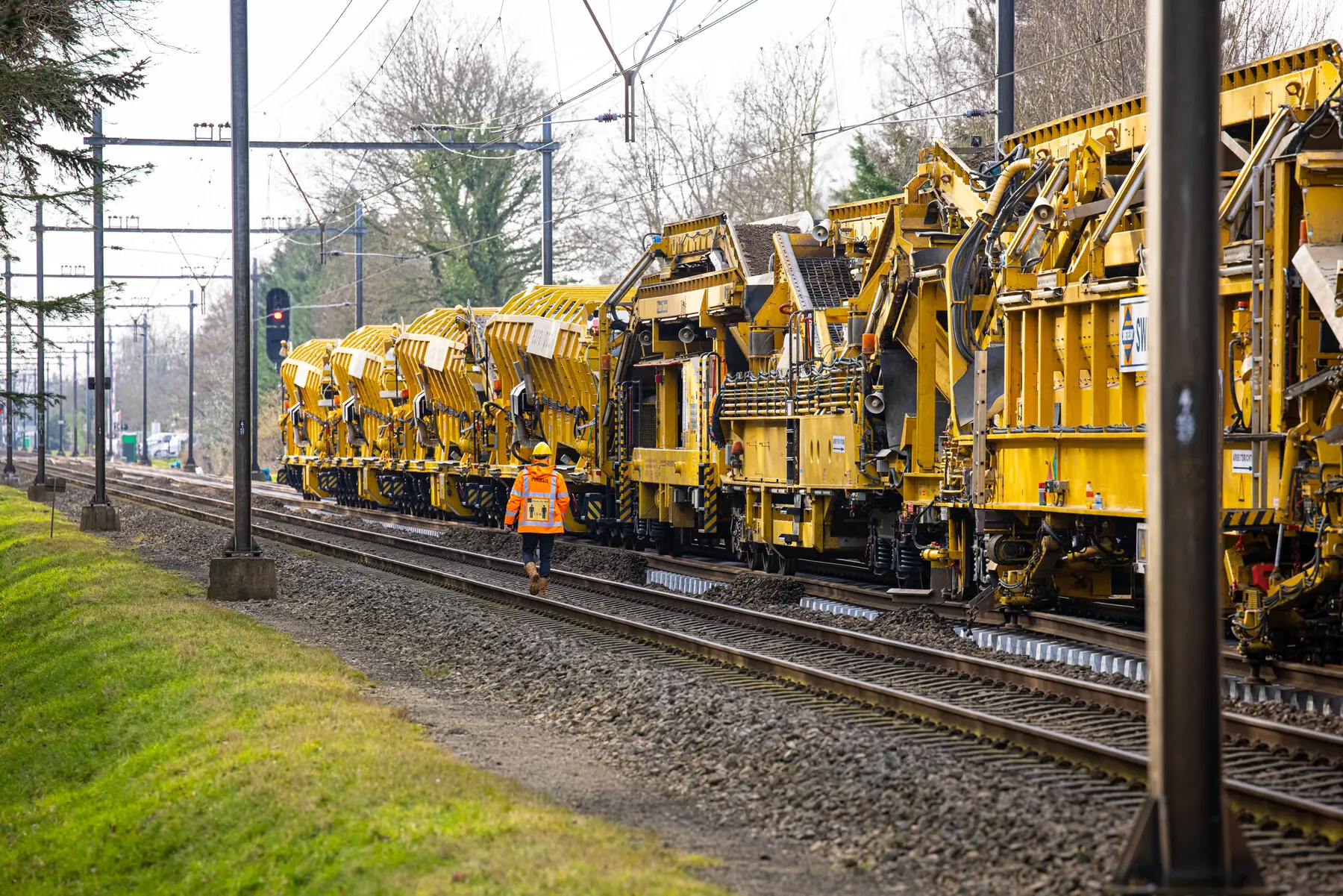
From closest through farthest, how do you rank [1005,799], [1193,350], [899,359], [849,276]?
[1193,350]
[1005,799]
[899,359]
[849,276]

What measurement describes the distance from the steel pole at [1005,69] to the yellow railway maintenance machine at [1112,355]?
10.4 feet

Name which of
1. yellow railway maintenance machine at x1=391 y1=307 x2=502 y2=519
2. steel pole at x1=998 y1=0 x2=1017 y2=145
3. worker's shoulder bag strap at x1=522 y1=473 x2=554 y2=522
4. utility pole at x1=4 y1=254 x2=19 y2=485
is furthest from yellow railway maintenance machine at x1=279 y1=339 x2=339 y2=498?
steel pole at x1=998 y1=0 x2=1017 y2=145

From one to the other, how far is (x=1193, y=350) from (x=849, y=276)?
13.3 metres

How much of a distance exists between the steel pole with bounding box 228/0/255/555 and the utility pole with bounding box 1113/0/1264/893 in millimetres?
14337

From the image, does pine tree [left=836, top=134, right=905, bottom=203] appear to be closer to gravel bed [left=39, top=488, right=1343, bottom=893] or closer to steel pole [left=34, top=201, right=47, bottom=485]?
steel pole [left=34, top=201, right=47, bottom=485]

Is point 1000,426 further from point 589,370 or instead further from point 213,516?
point 213,516

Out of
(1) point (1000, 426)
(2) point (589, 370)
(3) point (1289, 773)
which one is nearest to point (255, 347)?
(2) point (589, 370)

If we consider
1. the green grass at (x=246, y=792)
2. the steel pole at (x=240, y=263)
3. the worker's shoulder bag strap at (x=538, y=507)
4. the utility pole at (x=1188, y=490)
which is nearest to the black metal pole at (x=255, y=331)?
the steel pole at (x=240, y=263)

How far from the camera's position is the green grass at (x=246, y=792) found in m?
6.79

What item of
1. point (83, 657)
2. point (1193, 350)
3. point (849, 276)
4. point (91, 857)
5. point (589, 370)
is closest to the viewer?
point (1193, 350)

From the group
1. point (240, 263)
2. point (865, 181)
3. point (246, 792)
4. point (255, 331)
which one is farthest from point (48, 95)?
point (255, 331)

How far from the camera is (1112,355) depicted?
Result: 11805 millimetres

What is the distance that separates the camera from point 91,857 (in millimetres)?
8773

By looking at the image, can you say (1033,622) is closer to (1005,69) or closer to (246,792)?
(246,792)
